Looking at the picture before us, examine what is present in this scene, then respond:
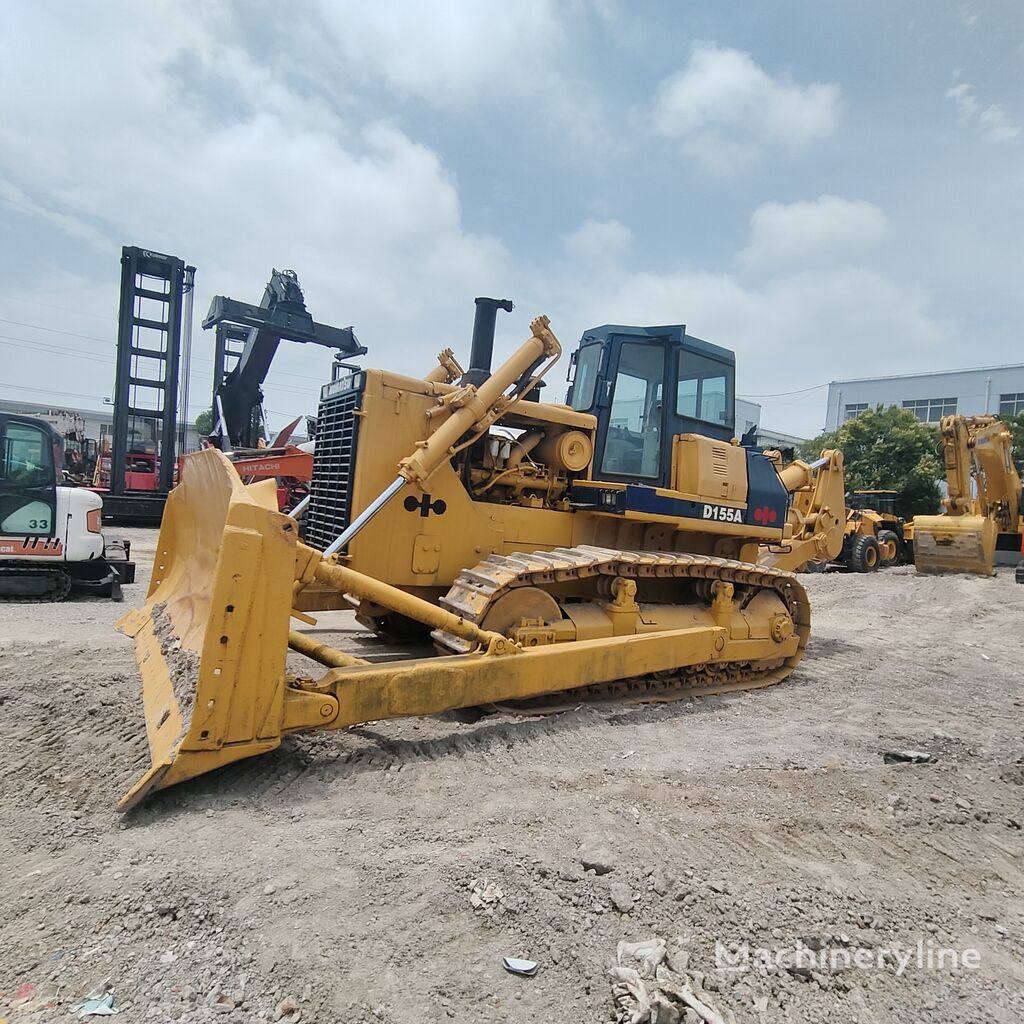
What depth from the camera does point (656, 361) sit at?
6.02 metres

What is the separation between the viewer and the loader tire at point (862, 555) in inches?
670

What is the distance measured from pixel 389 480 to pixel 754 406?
46.8 meters

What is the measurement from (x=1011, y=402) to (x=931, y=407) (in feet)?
13.6

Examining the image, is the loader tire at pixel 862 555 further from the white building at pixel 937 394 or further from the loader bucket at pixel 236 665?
the white building at pixel 937 394

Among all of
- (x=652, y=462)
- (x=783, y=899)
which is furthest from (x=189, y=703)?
(x=652, y=462)

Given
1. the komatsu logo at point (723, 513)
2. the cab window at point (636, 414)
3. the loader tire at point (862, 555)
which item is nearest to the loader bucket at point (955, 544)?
the loader tire at point (862, 555)

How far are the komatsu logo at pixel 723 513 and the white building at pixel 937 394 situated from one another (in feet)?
121

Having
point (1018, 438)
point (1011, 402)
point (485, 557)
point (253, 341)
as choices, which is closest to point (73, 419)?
point (253, 341)

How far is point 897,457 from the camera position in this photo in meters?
24.8

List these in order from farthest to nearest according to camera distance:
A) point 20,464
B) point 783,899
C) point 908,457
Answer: point 908,457 < point 20,464 < point 783,899

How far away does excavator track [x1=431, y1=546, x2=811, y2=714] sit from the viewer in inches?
182

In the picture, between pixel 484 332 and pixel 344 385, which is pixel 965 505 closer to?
pixel 484 332

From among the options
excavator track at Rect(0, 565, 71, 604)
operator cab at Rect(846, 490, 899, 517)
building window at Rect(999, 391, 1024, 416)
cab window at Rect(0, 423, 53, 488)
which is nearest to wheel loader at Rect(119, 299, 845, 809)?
excavator track at Rect(0, 565, 71, 604)

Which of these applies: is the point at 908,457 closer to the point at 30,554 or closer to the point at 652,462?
the point at 652,462
